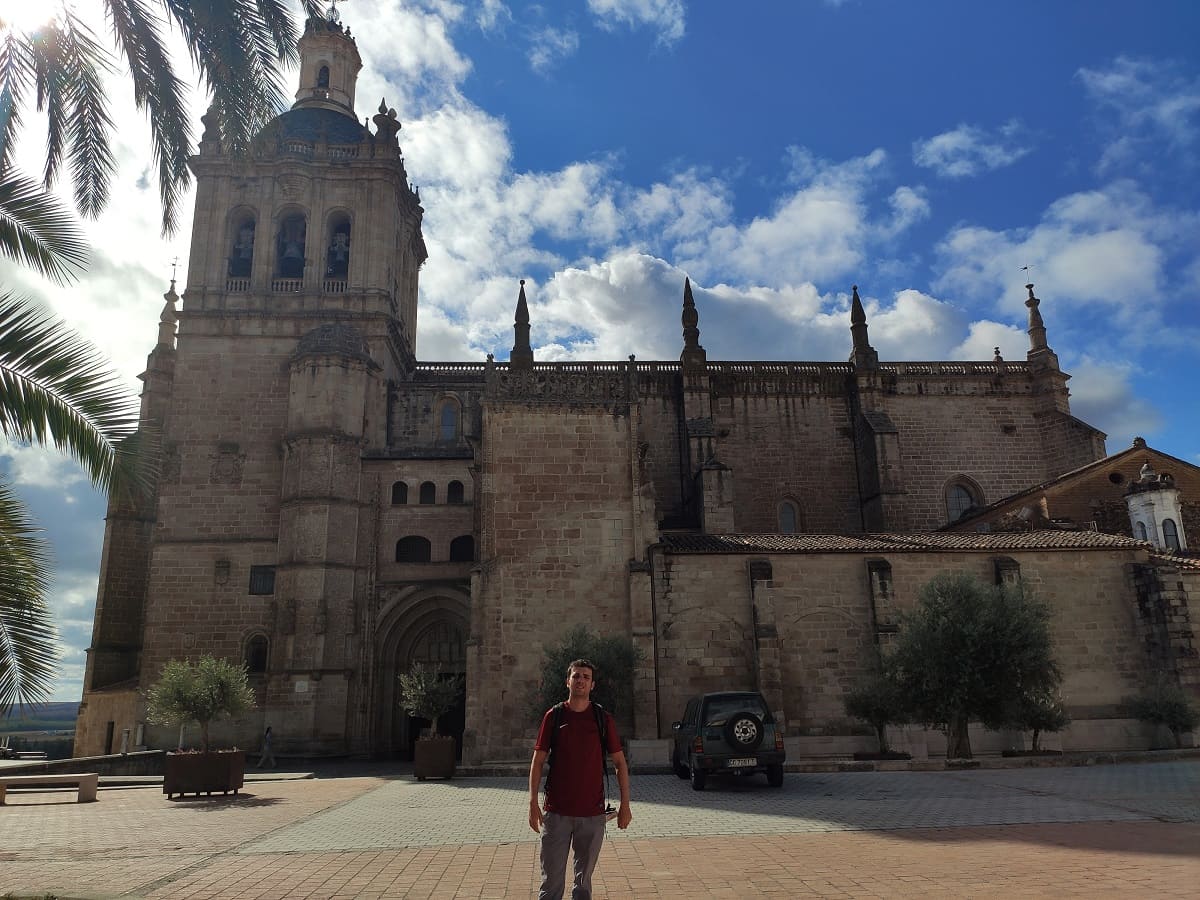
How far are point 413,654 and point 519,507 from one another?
34.2ft

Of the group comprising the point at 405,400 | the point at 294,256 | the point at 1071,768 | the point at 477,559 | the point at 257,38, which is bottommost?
the point at 1071,768

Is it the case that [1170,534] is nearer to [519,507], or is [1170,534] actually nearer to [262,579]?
[519,507]

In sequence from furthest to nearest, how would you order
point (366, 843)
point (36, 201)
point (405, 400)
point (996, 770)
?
point (405, 400), point (996, 770), point (366, 843), point (36, 201)

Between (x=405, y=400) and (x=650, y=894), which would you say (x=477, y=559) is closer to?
(x=405, y=400)

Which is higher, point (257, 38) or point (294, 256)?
point (294, 256)

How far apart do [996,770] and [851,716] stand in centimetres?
517

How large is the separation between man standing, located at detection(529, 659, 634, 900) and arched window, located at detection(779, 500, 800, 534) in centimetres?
2974

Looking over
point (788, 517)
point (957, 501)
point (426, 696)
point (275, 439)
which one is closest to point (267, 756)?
point (426, 696)

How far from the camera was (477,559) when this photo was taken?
23250mm

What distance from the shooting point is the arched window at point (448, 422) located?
34125 millimetres

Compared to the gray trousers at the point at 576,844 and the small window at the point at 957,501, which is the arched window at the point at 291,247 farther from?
the gray trousers at the point at 576,844

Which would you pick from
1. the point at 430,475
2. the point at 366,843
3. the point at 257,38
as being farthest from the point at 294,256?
the point at 366,843

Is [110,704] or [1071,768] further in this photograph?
[110,704]

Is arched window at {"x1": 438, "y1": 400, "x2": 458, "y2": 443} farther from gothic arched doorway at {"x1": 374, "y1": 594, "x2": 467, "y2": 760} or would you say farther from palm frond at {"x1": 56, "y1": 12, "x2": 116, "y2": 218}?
palm frond at {"x1": 56, "y1": 12, "x2": 116, "y2": 218}
